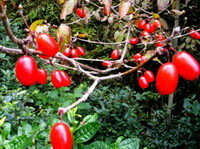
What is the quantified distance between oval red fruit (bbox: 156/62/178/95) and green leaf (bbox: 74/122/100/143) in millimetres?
531

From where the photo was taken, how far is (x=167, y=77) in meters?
0.52

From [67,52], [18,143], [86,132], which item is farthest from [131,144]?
[67,52]

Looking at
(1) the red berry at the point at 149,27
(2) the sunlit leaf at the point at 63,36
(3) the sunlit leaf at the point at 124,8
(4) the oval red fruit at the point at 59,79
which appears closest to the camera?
(4) the oval red fruit at the point at 59,79

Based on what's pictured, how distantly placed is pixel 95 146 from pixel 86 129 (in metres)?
0.11

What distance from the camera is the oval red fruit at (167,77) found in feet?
1.68

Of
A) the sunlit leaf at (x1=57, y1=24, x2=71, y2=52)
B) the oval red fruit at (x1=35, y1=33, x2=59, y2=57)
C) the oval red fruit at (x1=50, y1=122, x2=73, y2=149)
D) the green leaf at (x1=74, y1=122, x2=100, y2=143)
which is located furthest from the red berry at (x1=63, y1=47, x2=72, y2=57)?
the oval red fruit at (x1=50, y1=122, x2=73, y2=149)

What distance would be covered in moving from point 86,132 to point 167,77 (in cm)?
61

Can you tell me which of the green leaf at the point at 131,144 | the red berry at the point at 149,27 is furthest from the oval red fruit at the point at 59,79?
the red berry at the point at 149,27

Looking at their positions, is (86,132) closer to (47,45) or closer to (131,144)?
(131,144)

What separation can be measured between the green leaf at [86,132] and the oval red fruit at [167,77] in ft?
1.74

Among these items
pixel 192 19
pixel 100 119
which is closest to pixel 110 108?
pixel 100 119

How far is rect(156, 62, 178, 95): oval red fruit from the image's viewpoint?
0.51m

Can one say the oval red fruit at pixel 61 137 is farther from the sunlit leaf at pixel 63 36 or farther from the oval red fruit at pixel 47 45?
the sunlit leaf at pixel 63 36

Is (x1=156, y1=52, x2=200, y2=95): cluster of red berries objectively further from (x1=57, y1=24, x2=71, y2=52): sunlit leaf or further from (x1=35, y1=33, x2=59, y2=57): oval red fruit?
(x1=57, y1=24, x2=71, y2=52): sunlit leaf
